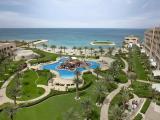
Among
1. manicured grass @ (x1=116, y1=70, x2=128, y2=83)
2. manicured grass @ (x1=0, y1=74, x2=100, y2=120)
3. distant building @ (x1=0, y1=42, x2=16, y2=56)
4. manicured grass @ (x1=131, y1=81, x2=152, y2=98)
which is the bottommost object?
manicured grass @ (x1=0, y1=74, x2=100, y2=120)

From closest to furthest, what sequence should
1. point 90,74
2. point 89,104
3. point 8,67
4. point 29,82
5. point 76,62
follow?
1. point 89,104
2. point 29,82
3. point 90,74
4. point 8,67
5. point 76,62

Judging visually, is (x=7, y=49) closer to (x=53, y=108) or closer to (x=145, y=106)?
(x=53, y=108)

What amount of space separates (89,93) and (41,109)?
54.7 ft

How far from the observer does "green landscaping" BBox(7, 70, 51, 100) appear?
2281 inches

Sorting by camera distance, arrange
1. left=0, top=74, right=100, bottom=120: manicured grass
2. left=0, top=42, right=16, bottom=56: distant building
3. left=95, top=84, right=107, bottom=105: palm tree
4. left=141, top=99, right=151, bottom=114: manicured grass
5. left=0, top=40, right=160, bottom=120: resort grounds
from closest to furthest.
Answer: left=0, top=40, right=160, bottom=120: resort grounds, left=0, top=74, right=100, bottom=120: manicured grass, left=141, top=99, right=151, bottom=114: manicured grass, left=95, top=84, right=107, bottom=105: palm tree, left=0, top=42, right=16, bottom=56: distant building

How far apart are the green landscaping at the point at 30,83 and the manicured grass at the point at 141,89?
29831 mm

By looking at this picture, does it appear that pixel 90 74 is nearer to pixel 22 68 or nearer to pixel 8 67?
pixel 22 68

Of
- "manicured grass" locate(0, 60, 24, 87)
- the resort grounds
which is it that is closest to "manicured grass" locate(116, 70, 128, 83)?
the resort grounds

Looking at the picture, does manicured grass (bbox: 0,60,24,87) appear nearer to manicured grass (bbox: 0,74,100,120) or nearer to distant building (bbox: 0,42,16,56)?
distant building (bbox: 0,42,16,56)

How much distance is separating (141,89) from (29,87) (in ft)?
121

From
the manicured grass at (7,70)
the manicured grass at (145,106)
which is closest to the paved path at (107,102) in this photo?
the manicured grass at (145,106)

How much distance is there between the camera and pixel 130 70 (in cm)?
8375

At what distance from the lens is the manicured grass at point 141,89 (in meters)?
56.6

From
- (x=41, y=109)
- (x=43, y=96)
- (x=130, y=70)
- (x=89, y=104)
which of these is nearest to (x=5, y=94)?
(x=43, y=96)
